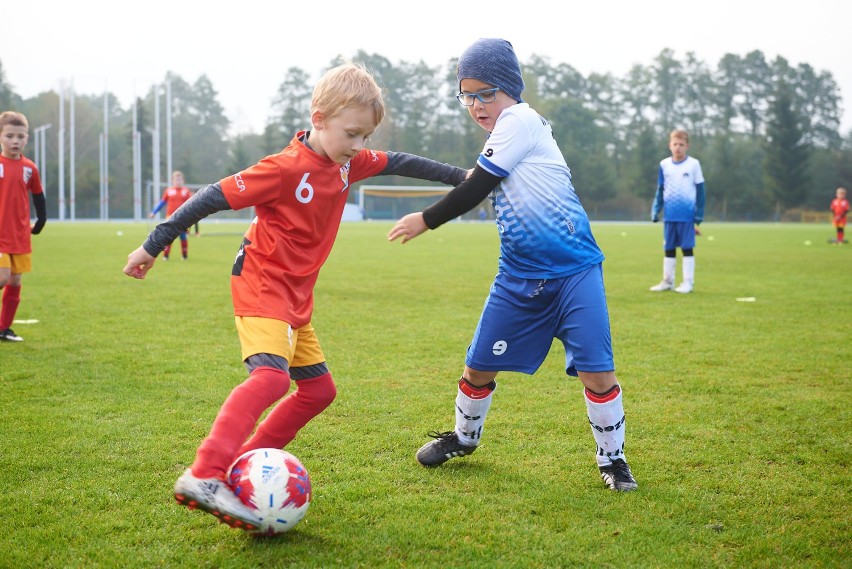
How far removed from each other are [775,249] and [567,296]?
24.2 metres

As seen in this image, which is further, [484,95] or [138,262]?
[484,95]

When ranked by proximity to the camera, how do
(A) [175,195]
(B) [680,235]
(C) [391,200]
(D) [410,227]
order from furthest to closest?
1. (C) [391,200]
2. (A) [175,195]
3. (B) [680,235]
4. (D) [410,227]

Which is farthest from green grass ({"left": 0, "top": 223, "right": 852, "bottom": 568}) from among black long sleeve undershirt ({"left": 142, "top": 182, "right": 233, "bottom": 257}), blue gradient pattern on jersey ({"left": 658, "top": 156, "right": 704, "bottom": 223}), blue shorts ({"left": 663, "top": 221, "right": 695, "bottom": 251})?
blue gradient pattern on jersey ({"left": 658, "top": 156, "right": 704, "bottom": 223})

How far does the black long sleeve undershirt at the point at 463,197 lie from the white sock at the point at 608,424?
3.82 ft

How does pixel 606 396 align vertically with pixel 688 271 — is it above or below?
below

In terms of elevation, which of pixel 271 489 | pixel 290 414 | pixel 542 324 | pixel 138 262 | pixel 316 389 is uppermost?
pixel 138 262

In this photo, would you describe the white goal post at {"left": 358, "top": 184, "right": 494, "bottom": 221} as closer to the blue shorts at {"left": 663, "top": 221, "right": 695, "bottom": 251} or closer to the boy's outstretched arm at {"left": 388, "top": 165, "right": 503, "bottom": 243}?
the blue shorts at {"left": 663, "top": 221, "right": 695, "bottom": 251}

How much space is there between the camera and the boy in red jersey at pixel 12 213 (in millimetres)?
7773

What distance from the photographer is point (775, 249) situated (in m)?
25.6

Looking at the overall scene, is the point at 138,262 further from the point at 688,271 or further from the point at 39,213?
the point at 688,271

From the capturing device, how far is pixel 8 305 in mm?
7961

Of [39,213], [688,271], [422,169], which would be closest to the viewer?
[422,169]

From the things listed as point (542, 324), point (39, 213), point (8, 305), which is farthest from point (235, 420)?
point (39, 213)

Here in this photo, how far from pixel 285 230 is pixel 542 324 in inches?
54.5
